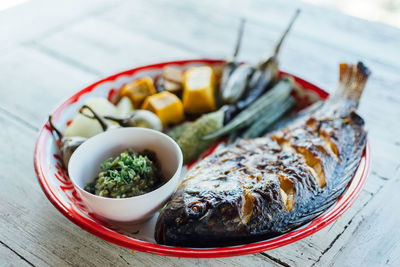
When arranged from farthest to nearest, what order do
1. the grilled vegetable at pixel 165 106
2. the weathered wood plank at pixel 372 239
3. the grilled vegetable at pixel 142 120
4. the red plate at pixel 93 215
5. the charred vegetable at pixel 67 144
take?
1. the grilled vegetable at pixel 165 106
2. the grilled vegetable at pixel 142 120
3. the charred vegetable at pixel 67 144
4. the weathered wood plank at pixel 372 239
5. the red plate at pixel 93 215

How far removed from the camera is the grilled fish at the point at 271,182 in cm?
116

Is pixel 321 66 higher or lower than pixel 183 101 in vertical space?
higher

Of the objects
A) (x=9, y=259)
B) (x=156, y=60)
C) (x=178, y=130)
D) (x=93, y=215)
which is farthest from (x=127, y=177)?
(x=156, y=60)

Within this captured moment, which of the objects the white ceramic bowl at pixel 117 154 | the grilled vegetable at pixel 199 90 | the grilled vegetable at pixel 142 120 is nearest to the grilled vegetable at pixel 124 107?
the grilled vegetable at pixel 142 120

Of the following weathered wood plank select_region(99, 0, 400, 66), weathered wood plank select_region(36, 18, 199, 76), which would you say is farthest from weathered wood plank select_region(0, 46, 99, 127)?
weathered wood plank select_region(99, 0, 400, 66)

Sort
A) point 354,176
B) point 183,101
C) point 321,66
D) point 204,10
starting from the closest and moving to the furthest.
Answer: point 354,176
point 183,101
point 321,66
point 204,10

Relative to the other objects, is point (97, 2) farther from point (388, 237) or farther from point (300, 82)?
point (388, 237)

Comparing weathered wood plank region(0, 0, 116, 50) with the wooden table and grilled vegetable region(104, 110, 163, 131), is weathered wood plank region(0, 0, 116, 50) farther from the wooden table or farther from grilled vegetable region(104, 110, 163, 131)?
grilled vegetable region(104, 110, 163, 131)

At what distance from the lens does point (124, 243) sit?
1.15m

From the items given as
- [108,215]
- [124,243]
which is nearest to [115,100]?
[108,215]

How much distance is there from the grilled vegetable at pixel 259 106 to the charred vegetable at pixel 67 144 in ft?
2.09

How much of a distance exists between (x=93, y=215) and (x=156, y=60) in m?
1.30

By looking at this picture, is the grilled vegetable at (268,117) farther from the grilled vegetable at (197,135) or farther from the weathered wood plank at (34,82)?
the weathered wood plank at (34,82)

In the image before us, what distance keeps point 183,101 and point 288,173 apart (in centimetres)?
79
